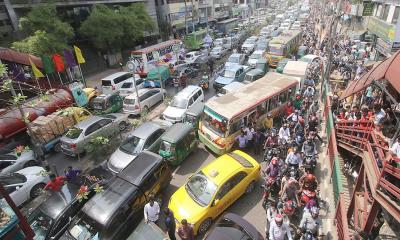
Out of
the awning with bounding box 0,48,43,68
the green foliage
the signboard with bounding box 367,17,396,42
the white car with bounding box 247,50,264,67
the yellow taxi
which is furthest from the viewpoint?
the green foliage

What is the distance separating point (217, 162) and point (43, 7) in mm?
25077

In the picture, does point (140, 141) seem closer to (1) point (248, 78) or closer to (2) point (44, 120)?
(2) point (44, 120)

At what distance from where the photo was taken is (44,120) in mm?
14016

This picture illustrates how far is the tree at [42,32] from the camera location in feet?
73.5

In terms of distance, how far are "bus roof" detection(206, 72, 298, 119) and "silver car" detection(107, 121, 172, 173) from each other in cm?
304

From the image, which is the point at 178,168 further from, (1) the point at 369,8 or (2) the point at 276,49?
(1) the point at 369,8

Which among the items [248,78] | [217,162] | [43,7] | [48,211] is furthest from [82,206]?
[43,7]

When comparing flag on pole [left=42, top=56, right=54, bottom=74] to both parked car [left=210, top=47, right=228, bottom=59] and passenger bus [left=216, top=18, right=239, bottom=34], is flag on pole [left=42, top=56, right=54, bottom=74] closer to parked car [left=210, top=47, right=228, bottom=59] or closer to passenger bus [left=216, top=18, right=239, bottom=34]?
parked car [left=210, top=47, right=228, bottom=59]

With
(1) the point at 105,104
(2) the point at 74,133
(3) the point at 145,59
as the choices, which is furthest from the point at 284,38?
(2) the point at 74,133

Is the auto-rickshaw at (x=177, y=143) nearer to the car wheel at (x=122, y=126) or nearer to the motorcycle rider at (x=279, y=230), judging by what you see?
the car wheel at (x=122, y=126)

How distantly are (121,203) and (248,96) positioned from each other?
328 inches

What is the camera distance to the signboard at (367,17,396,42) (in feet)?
72.4

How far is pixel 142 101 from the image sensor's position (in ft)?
59.3

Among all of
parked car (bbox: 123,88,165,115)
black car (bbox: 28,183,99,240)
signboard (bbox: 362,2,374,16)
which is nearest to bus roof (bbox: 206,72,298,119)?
parked car (bbox: 123,88,165,115)
